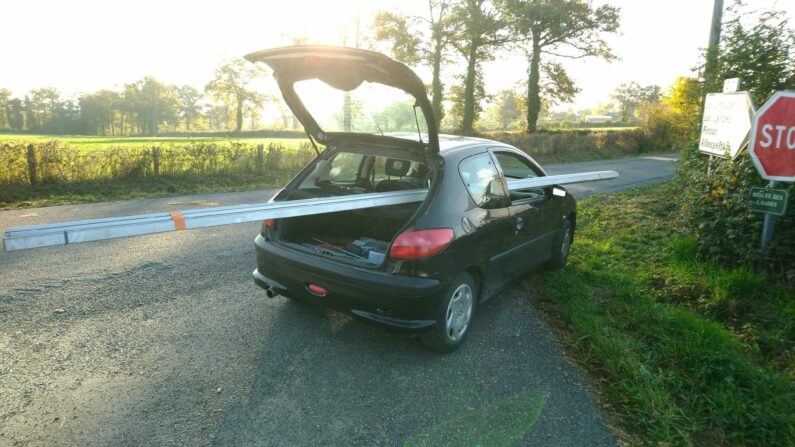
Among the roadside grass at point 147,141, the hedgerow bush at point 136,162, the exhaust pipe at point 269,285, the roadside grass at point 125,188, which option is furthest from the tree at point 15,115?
the exhaust pipe at point 269,285

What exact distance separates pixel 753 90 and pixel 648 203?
4.31m

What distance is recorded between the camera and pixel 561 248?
17.7 ft

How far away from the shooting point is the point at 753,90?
548 cm

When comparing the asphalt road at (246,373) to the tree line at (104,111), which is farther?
the tree line at (104,111)

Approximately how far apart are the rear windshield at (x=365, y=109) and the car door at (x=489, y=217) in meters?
0.53

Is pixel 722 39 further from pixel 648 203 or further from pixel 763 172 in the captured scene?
pixel 648 203

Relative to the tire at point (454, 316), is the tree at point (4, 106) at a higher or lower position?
higher

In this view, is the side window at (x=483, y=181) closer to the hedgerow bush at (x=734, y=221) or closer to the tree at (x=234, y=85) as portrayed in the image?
the hedgerow bush at (x=734, y=221)

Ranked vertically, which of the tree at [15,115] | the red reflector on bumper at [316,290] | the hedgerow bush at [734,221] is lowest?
the red reflector on bumper at [316,290]

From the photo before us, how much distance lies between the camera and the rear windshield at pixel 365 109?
3910mm

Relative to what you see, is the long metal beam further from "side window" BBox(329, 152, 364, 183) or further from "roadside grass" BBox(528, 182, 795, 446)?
"roadside grass" BBox(528, 182, 795, 446)

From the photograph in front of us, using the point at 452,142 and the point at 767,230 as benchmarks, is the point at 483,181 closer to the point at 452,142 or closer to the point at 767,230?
the point at 452,142

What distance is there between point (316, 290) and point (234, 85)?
237 feet

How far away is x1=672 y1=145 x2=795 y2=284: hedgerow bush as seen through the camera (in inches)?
179
